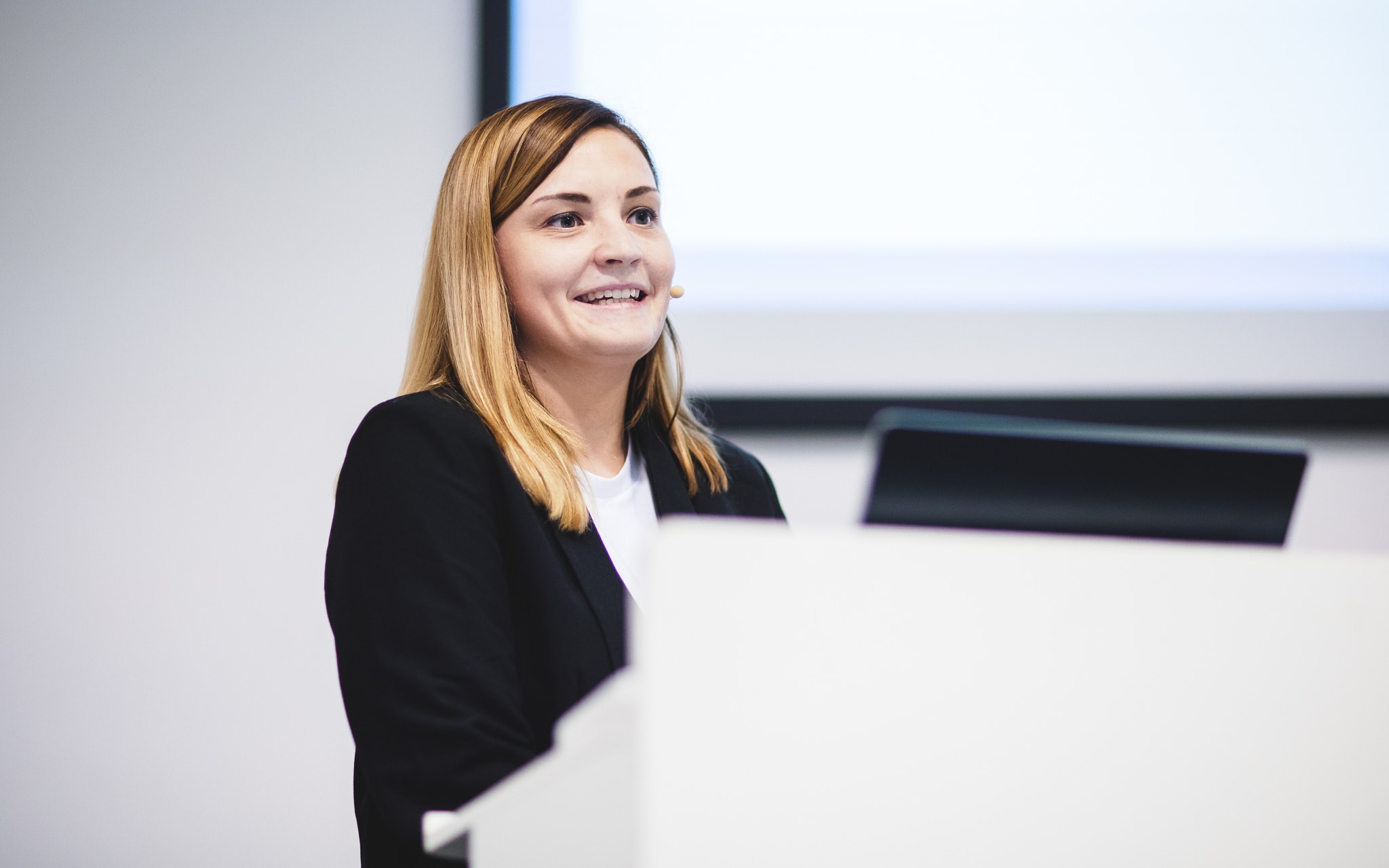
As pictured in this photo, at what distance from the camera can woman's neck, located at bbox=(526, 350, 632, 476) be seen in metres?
1.38

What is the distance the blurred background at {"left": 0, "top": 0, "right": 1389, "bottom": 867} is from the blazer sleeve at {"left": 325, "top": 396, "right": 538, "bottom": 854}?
81 centimetres

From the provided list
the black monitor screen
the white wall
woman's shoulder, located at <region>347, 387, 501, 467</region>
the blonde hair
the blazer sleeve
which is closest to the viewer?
the black monitor screen

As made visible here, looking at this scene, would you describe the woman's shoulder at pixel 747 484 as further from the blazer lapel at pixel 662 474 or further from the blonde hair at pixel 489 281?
the blonde hair at pixel 489 281

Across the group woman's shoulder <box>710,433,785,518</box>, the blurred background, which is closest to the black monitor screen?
woman's shoulder <box>710,433,785,518</box>

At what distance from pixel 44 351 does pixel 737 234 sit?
1.25 metres

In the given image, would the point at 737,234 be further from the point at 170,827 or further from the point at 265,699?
the point at 170,827

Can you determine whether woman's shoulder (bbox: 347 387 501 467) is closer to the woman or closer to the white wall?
the woman

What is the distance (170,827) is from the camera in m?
1.82

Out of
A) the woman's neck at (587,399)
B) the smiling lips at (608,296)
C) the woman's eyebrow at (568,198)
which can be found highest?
the woman's eyebrow at (568,198)

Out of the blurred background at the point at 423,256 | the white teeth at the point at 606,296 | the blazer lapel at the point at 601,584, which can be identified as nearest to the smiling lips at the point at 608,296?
the white teeth at the point at 606,296

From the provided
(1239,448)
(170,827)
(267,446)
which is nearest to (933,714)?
(1239,448)

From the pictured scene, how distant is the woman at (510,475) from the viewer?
99cm

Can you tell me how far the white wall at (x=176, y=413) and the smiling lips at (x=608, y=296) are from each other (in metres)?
0.66

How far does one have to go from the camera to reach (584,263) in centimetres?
132
